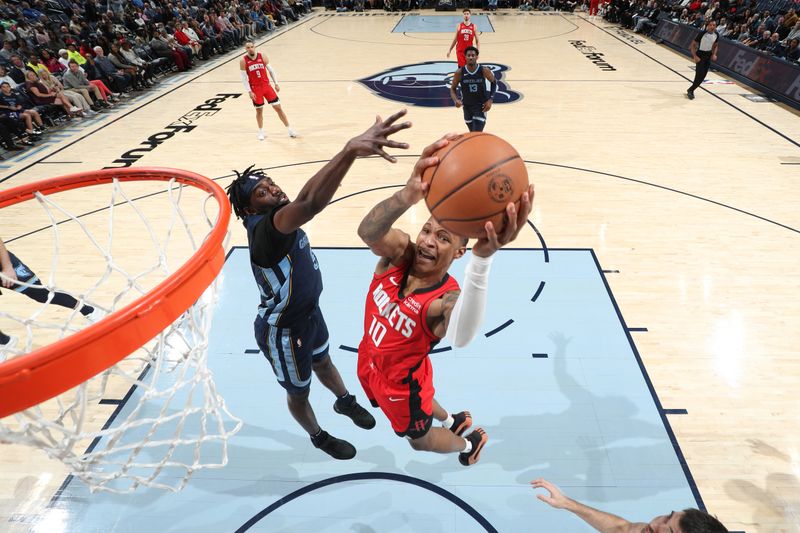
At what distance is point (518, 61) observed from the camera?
13.4 m

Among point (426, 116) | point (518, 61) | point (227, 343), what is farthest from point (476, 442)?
point (518, 61)

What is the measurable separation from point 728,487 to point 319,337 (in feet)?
8.49

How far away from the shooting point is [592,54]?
13977 mm

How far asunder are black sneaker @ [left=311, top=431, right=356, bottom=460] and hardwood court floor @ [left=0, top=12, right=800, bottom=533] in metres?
1.15

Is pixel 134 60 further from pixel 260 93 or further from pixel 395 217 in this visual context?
pixel 395 217

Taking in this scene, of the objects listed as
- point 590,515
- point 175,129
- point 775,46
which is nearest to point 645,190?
point 590,515

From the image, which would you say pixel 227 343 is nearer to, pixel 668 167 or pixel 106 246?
pixel 106 246

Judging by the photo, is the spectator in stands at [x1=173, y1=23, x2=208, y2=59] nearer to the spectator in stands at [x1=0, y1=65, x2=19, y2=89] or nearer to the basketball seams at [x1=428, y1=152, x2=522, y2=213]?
the spectator in stands at [x1=0, y1=65, x2=19, y2=89]

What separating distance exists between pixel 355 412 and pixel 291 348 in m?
0.82

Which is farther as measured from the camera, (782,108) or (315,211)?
(782,108)

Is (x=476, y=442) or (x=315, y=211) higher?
(x=315, y=211)

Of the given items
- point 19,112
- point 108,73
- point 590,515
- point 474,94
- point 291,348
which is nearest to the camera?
point 590,515

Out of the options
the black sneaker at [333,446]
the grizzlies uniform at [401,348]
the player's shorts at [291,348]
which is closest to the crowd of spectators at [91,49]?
the player's shorts at [291,348]

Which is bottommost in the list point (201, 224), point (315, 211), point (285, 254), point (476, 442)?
point (476, 442)
